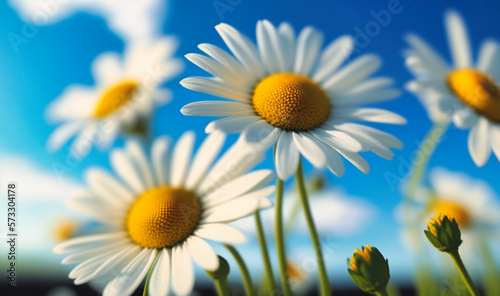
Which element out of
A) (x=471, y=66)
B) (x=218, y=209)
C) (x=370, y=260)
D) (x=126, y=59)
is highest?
(x=126, y=59)

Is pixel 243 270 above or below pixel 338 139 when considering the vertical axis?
below

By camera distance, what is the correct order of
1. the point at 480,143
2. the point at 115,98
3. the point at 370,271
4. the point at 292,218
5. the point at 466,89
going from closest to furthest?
the point at 370,271 < the point at 480,143 < the point at 466,89 < the point at 292,218 < the point at 115,98

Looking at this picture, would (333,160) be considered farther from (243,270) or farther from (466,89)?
(466,89)

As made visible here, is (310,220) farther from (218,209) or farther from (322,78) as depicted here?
(322,78)

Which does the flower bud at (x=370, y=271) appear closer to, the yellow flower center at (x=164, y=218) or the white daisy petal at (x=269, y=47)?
the yellow flower center at (x=164, y=218)

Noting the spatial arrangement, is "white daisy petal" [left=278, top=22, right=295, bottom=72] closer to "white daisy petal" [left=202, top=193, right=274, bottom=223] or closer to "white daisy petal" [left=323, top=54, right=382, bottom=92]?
"white daisy petal" [left=323, top=54, right=382, bottom=92]

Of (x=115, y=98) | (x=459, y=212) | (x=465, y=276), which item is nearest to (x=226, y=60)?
(x=465, y=276)

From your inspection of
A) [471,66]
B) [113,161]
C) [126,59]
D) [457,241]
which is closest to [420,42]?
[471,66]
